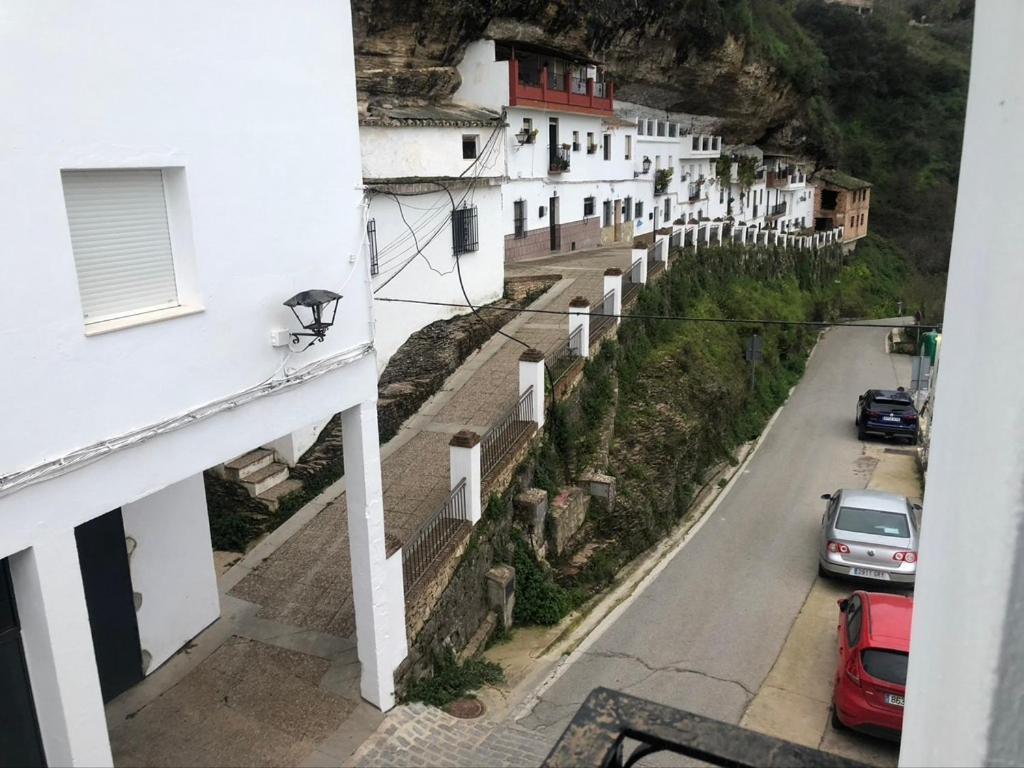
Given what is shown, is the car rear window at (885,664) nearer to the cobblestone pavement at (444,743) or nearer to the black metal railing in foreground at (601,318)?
the cobblestone pavement at (444,743)

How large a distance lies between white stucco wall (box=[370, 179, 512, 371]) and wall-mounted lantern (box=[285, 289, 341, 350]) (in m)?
6.54

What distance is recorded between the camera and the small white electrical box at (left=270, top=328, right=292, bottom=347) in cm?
638

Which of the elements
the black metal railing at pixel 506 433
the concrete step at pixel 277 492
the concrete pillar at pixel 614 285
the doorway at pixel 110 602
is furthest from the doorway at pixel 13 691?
the concrete pillar at pixel 614 285

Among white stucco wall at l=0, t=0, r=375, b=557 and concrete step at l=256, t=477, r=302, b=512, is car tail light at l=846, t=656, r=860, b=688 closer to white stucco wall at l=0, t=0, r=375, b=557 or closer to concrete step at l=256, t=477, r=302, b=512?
white stucco wall at l=0, t=0, r=375, b=557

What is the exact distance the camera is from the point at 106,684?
25.6 ft

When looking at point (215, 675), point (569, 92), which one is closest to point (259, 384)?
point (215, 675)

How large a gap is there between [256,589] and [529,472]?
4.34 meters

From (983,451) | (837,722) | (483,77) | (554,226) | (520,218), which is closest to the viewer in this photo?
(983,451)

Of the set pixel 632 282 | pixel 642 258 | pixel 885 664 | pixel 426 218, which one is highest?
pixel 426 218

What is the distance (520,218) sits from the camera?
2403 cm

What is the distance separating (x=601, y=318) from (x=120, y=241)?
11.3 metres

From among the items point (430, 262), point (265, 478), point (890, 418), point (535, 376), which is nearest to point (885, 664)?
point (535, 376)

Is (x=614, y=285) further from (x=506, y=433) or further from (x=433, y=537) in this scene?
(x=433, y=537)

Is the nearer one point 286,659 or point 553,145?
point 286,659
